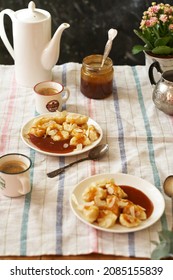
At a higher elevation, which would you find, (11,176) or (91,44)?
(11,176)

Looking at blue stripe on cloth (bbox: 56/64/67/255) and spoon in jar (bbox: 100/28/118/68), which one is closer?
blue stripe on cloth (bbox: 56/64/67/255)

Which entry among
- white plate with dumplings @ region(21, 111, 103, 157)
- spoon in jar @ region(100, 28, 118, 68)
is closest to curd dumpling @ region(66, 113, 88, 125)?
white plate with dumplings @ region(21, 111, 103, 157)

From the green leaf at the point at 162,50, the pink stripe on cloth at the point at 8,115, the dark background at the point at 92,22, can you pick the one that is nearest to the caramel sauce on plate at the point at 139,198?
the pink stripe on cloth at the point at 8,115

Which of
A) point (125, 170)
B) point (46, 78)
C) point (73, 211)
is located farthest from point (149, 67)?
point (73, 211)

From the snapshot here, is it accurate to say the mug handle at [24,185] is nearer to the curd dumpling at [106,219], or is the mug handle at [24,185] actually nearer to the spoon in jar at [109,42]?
the curd dumpling at [106,219]

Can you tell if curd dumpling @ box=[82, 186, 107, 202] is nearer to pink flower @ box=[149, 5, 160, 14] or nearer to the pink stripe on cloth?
the pink stripe on cloth

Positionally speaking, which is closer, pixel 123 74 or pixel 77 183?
pixel 77 183

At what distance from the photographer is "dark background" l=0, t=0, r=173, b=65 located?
2.01 m

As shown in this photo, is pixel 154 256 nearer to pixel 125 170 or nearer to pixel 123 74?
pixel 125 170

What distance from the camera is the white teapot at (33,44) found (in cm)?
164

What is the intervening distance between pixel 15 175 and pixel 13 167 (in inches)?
2.3

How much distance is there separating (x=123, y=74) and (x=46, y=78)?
27cm

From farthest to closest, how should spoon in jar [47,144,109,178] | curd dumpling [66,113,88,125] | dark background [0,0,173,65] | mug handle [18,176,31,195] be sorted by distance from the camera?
dark background [0,0,173,65] → curd dumpling [66,113,88,125] → spoon in jar [47,144,109,178] → mug handle [18,176,31,195]

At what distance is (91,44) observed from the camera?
2.09 m
